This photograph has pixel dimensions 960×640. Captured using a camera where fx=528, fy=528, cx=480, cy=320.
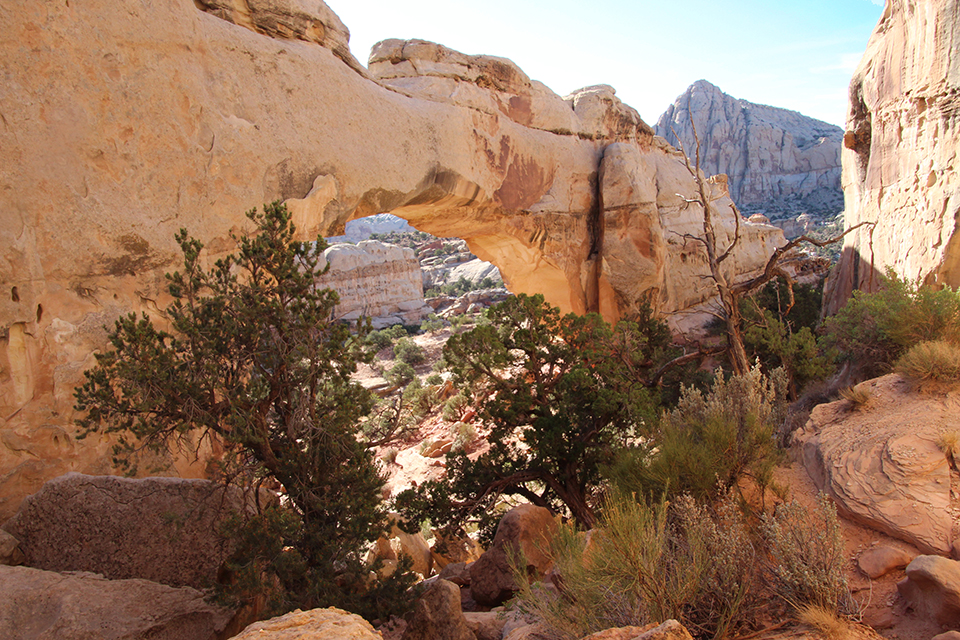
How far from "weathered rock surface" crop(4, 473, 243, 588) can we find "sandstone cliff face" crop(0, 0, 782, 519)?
1180 millimetres

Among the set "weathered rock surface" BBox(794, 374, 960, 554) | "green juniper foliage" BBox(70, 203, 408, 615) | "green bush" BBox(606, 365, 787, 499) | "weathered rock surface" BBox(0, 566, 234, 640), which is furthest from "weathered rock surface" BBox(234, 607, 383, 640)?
"weathered rock surface" BBox(794, 374, 960, 554)

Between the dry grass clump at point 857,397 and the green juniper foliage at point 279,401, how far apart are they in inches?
179

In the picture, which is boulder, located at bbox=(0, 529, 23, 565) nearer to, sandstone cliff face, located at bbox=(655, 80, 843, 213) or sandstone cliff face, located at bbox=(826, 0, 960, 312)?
sandstone cliff face, located at bbox=(826, 0, 960, 312)

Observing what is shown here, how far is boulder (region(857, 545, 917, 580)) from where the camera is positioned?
331 centimetres

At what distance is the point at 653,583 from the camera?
2699mm

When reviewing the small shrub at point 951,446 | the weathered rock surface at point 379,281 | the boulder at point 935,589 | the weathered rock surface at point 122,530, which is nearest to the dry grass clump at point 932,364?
the small shrub at point 951,446

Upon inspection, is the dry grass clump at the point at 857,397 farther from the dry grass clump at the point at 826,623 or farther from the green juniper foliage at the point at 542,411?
the dry grass clump at the point at 826,623

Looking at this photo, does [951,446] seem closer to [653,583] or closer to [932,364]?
[932,364]

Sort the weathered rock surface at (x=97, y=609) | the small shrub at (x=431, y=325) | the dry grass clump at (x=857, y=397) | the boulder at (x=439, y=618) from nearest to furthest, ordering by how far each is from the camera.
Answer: the weathered rock surface at (x=97, y=609) < the boulder at (x=439, y=618) < the dry grass clump at (x=857, y=397) < the small shrub at (x=431, y=325)

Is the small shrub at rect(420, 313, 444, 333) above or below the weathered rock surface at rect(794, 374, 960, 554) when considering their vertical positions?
below

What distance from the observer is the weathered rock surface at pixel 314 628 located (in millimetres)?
2307

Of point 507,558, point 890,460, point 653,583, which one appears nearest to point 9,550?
point 507,558

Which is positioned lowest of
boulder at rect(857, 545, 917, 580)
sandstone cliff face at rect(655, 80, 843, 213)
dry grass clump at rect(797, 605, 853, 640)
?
boulder at rect(857, 545, 917, 580)

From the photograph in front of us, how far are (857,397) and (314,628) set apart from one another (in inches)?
204
